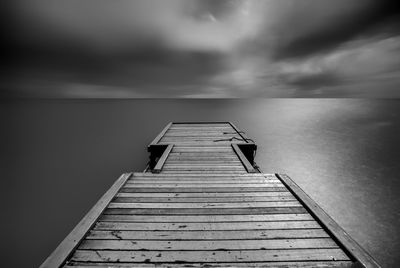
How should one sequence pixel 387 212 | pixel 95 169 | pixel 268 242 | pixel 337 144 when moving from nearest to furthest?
pixel 268 242, pixel 387 212, pixel 95 169, pixel 337 144

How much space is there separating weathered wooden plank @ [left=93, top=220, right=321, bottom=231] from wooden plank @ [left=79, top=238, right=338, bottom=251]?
0.29 m

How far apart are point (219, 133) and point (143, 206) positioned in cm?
779

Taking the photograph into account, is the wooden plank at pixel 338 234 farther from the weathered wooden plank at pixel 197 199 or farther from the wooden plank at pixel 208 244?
the weathered wooden plank at pixel 197 199

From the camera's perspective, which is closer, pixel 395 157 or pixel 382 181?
pixel 382 181

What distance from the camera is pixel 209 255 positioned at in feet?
9.14

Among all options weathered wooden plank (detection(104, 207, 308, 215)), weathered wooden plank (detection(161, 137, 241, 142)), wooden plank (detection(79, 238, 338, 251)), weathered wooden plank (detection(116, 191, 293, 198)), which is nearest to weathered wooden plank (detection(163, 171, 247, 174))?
weathered wooden plank (detection(116, 191, 293, 198))

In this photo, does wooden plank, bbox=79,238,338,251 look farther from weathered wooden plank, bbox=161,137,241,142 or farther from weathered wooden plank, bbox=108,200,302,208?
weathered wooden plank, bbox=161,137,241,142

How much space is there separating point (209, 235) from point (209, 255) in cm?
38

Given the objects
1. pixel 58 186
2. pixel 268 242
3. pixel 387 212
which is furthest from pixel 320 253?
pixel 58 186

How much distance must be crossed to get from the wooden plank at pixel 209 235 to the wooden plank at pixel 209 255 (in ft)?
0.86

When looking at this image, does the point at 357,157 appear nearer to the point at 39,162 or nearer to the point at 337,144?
the point at 337,144

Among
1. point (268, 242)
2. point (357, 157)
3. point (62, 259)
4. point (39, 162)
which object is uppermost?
point (357, 157)

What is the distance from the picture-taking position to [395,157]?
23.2 m

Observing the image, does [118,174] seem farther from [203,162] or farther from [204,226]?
[204,226]
